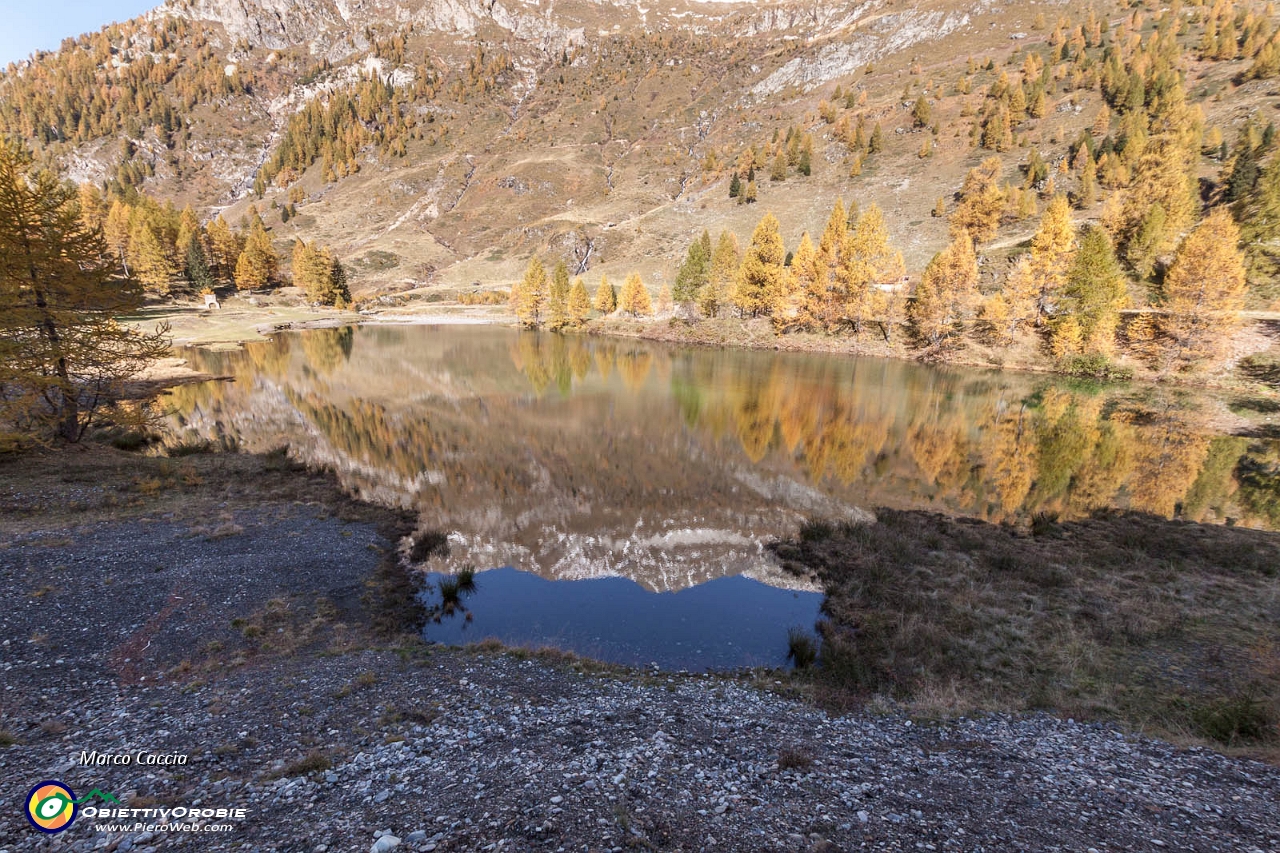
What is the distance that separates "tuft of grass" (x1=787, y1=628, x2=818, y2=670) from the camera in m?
14.3

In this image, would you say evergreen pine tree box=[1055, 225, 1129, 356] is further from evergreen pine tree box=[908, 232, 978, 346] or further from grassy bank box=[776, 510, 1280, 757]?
grassy bank box=[776, 510, 1280, 757]

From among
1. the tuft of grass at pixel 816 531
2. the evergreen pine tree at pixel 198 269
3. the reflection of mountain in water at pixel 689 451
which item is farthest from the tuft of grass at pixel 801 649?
the evergreen pine tree at pixel 198 269

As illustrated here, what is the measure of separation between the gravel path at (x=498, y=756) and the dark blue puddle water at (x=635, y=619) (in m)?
1.71

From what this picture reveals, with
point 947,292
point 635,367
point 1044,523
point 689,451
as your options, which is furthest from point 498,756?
point 947,292

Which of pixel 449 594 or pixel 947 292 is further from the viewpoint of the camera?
pixel 947 292

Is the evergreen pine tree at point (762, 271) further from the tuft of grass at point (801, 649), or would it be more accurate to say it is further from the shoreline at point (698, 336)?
the tuft of grass at point (801, 649)

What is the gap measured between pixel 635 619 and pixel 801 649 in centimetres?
531

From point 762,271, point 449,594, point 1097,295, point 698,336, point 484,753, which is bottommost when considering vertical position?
point 449,594

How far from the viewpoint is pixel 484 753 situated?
9508 millimetres

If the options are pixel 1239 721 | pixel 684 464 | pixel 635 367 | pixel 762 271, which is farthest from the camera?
pixel 762 271

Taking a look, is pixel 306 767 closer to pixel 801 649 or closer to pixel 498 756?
pixel 498 756

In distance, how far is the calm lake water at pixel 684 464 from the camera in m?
18.0

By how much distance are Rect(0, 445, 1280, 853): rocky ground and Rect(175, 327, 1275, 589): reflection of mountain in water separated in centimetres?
774

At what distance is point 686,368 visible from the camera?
6378cm
